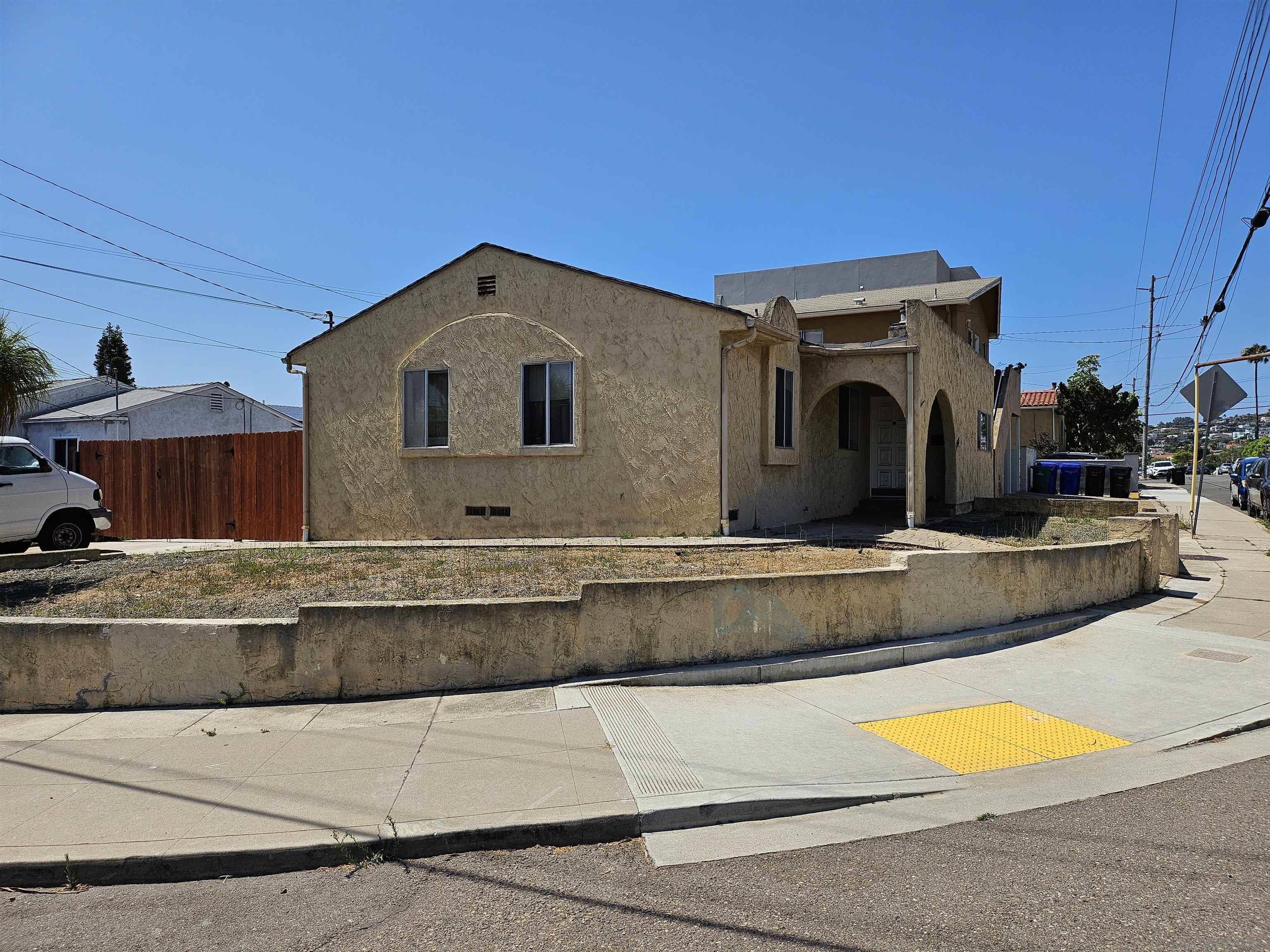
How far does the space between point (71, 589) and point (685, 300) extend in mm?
9045

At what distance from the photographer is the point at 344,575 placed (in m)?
9.05

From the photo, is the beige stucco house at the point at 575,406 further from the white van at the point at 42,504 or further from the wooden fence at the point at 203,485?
the white van at the point at 42,504

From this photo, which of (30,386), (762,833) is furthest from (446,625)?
(30,386)

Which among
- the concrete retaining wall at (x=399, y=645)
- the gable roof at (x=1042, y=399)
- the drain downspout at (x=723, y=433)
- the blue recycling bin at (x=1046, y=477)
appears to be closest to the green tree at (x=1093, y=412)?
the gable roof at (x=1042, y=399)

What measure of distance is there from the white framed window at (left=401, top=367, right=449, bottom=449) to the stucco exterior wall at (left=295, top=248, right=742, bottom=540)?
187mm

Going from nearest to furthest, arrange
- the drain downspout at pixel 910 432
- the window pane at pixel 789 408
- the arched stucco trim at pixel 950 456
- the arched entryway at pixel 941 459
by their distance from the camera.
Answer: the drain downspout at pixel 910 432, the window pane at pixel 789 408, the arched entryway at pixel 941 459, the arched stucco trim at pixel 950 456

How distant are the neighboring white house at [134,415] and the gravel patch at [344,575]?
16579mm

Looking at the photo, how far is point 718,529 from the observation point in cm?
1268

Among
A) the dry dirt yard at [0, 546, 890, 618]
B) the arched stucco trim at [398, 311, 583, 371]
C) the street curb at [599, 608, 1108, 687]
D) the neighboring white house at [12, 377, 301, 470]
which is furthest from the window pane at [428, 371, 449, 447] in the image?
the neighboring white house at [12, 377, 301, 470]

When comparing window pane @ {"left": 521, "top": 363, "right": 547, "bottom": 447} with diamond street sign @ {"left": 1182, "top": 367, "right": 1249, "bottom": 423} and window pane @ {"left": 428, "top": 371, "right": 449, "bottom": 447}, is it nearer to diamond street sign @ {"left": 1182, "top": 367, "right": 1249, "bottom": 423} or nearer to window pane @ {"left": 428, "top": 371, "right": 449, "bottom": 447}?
window pane @ {"left": 428, "top": 371, "right": 449, "bottom": 447}

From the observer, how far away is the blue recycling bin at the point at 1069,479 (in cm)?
2380

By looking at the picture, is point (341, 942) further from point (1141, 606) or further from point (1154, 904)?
point (1141, 606)

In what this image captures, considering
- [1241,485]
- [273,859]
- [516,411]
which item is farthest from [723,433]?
[1241,485]

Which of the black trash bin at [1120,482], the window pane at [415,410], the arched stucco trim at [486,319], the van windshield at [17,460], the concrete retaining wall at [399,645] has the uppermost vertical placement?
the arched stucco trim at [486,319]
